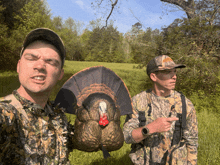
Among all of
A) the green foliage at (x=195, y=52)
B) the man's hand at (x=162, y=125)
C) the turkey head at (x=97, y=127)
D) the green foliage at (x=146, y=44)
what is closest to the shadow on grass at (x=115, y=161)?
the man's hand at (x=162, y=125)

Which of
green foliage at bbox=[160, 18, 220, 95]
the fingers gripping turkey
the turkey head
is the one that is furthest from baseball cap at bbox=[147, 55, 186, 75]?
green foliage at bbox=[160, 18, 220, 95]

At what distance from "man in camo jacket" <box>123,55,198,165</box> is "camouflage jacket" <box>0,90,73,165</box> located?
4.34 feet

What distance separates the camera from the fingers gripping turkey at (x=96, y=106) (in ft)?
5.97

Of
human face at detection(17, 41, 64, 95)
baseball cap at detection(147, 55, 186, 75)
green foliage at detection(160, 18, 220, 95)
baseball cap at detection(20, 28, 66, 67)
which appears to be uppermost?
green foliage at detection(160, 18, 220, 95)

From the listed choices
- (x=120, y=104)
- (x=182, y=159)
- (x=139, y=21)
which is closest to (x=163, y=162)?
(x=182, y=159)

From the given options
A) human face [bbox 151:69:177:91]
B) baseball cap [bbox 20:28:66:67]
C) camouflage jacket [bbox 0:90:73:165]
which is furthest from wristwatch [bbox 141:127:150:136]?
baseball cap [bbox 20:28:66:67]

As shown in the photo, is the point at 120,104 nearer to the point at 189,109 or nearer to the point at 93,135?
the point at 93,135

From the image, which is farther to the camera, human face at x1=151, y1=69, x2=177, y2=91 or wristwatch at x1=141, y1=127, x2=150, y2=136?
human face at x1=151, y1=69, x2=177, y2=91

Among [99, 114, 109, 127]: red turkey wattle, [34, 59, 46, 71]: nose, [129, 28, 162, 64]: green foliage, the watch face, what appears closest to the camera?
[34, 59, 46, 71]: nose

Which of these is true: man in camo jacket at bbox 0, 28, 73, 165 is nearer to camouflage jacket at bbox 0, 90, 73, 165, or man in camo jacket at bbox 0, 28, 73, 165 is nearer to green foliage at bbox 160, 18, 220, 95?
camouflage jacket at bbox 0, 90, 73, 165

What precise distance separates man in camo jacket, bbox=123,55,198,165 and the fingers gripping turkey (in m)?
0.50

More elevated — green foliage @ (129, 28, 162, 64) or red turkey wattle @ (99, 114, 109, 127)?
green foliage @ (129, 28, 162, 64)

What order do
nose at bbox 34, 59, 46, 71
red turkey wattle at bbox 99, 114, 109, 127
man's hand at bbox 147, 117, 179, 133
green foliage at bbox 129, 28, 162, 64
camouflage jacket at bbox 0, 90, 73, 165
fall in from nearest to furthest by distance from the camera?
1. camouflage jacket at bbox 0, 90, 73, 165
2. nose at bbox 34, 59, 46, 71
3. red turkey wattle at bbox 99, 114, 109, 127
4. man's hand at bbox 147, 117, 179, 133
5. green foliage at bbox 129, 28, 162, 64

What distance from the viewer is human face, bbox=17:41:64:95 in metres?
1.47
